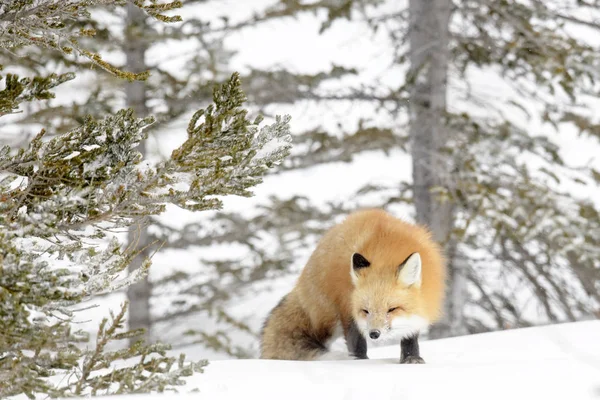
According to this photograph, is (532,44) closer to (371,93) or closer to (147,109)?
(371,93)

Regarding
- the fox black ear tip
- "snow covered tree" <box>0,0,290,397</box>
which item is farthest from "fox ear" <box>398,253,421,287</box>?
"snow covered tree" <box>0,0,290,397</box>

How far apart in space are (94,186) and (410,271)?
7.72ft

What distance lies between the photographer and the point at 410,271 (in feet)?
16.2

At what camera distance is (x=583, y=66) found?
31.7ft

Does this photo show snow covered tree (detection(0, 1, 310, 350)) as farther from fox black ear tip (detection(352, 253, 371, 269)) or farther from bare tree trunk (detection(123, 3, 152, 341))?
fox black ear tip (detection(352, 253, 371, 269))

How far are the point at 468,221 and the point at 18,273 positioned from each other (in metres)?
7.17

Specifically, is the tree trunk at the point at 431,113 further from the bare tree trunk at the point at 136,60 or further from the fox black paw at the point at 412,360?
the fox black paw at the point at 412,360

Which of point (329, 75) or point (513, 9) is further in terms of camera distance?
point (329, 75)

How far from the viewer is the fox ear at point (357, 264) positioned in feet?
16.3

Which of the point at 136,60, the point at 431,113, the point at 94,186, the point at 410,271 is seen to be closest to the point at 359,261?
the point at 410,271

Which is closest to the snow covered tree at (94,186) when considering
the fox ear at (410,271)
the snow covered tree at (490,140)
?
the fox ear at (410,271)

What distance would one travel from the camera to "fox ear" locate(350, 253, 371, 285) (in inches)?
196

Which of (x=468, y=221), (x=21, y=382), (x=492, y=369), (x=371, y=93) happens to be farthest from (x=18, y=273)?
(x=371, y=93)

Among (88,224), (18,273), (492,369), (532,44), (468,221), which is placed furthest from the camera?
(532,44)
